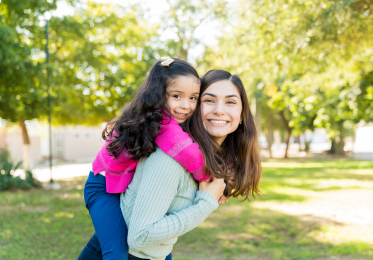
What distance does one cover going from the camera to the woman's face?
6.48 ft

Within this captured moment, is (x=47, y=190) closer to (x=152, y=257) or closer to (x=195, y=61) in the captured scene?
(x=195, y=61)

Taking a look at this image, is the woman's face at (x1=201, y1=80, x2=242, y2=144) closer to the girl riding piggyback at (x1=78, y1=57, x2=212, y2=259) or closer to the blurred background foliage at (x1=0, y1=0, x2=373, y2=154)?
the girl riding piggyback at (x1=78, y1=57, x2=212, y2=259)

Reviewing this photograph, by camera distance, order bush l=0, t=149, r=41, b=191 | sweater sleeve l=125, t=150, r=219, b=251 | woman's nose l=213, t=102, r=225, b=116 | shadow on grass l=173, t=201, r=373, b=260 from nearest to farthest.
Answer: sweater sleeve l=125, t=150, r=219, b=251
woman's nose l=213, t=102, r=225, b=116
shadow on grass l=173, t=201, r=373, b=260
bush l=0, t=149, r=41, b=191

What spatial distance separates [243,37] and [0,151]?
997cm

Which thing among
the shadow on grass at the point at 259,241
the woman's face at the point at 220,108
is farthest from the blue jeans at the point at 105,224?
the shadow on grass at the point at 259,241

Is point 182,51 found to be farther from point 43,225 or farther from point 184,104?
point 184,104

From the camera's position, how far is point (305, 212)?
7.65 metres

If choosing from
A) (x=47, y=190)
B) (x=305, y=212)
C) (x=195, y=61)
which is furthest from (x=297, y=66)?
(x=47, y=190)

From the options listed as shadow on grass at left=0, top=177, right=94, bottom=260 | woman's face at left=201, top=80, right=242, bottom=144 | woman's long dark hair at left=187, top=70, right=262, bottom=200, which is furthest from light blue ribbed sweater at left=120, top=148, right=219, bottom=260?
shadow on grass at left=0, top=177, right=94, bottom=260

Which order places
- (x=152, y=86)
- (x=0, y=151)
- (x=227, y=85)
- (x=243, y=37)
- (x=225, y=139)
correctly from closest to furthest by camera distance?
(x=152, y=86), (x=227, y=85), (x=225, y=139), (x=243, y=37), (x=0, y=151)

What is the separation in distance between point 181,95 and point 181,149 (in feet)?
1.46

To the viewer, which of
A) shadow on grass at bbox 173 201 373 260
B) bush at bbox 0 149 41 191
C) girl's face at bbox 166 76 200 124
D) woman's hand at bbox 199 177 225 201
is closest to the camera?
woman's hand at bbox 199 177 225 201

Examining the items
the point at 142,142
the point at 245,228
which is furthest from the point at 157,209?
the point at 245,228

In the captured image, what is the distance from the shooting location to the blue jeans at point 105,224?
5.59 feet
